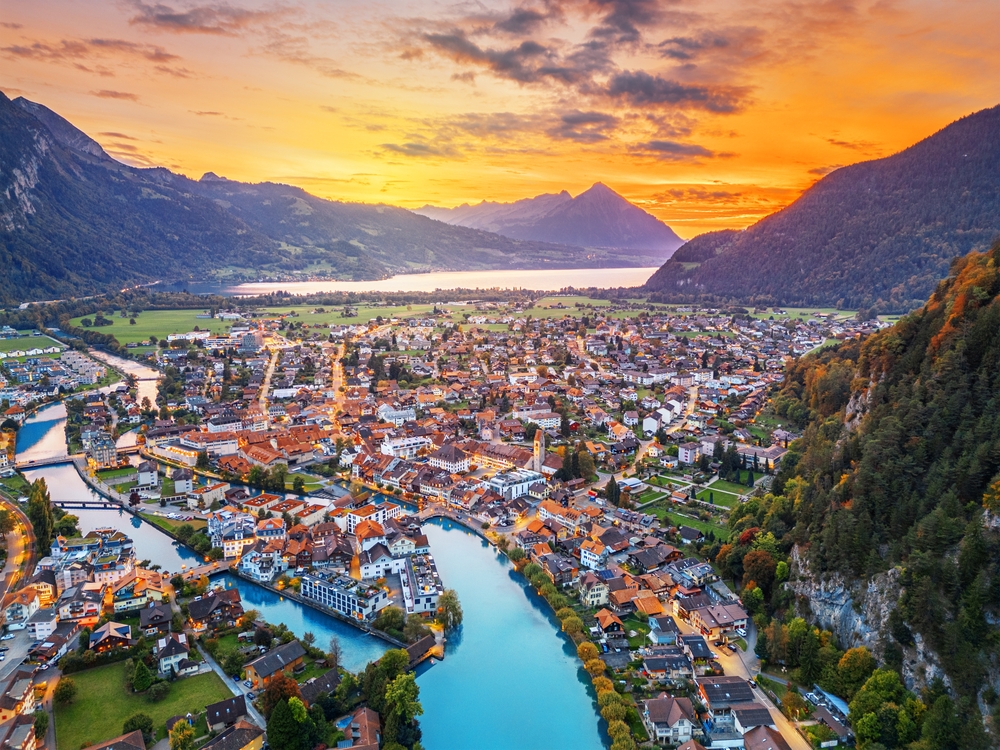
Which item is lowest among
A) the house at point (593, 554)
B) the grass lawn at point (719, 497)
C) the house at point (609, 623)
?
the house at point (609, 623)

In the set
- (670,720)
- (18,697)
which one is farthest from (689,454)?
(18,697)

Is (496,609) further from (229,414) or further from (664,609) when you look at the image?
(229,414)

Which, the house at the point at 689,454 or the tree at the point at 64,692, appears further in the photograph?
the house at the point at 689,454

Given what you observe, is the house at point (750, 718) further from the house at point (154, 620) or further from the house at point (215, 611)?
the house at point (154, 620)

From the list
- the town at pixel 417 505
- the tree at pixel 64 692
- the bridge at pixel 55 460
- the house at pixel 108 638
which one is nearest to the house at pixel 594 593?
the town at pixel 417 505

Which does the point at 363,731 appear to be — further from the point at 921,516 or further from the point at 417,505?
the point at 417,505

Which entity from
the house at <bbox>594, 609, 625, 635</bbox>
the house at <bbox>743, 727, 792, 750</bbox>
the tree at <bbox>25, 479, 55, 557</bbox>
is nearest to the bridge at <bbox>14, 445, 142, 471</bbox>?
the tree at <bbox>25, 479, 55, 557</bbox>
